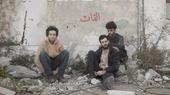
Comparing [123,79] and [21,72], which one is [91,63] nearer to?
[123,79]

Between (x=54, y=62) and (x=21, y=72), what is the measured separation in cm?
80

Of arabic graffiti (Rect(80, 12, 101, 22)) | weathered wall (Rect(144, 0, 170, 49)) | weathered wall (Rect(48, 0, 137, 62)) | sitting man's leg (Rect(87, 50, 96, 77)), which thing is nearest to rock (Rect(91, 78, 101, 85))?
sitting man's leg (Rect(87, 50, 96, 77))

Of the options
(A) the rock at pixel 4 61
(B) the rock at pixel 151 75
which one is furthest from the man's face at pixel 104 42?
(A) the rock at pixel 4 61

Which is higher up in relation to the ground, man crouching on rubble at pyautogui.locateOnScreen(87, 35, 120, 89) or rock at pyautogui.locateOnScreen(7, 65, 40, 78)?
man crouching on rubble at pyautogui.locateOnScreen(87, 35, 120, 89)

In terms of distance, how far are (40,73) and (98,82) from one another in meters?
1.34

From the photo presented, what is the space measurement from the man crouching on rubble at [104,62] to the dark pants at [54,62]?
515mm

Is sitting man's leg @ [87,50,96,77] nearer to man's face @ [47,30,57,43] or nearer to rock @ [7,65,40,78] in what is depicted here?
man's face @ [47,30,57,43]

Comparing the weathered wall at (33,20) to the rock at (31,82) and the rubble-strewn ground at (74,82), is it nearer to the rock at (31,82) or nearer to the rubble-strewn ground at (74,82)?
the rubble-strewn ground at (74,82)

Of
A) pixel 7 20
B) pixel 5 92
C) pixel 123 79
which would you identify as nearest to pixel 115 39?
pixel 123 79

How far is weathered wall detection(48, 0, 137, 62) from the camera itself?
9.81m

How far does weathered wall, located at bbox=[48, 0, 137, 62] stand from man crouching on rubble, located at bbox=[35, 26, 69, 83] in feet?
5.85

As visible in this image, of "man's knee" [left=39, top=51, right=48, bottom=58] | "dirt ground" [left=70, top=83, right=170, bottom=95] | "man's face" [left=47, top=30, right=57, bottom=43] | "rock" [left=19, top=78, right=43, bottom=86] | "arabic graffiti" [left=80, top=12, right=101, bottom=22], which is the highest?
"arabic graffiti" [left=80, top=12, right=101, bottom=22]

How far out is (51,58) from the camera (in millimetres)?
8055

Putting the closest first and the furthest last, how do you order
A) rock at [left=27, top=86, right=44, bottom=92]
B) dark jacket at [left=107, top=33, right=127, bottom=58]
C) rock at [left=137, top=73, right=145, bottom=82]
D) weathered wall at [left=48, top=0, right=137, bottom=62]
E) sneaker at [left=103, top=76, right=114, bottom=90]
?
1. rock at [left=27, top=86, right=44, bottom=92]
2. sneaker at [left=103, top=76, right=114, bottom=90]
3. rock at [left=137, top=73, right=145, bottom=82]
4. dark jacket at [left=107, top=33, right=127, bottom=58]
5. weathered wall at [left=48, top=0, right=137, bottom=62]
